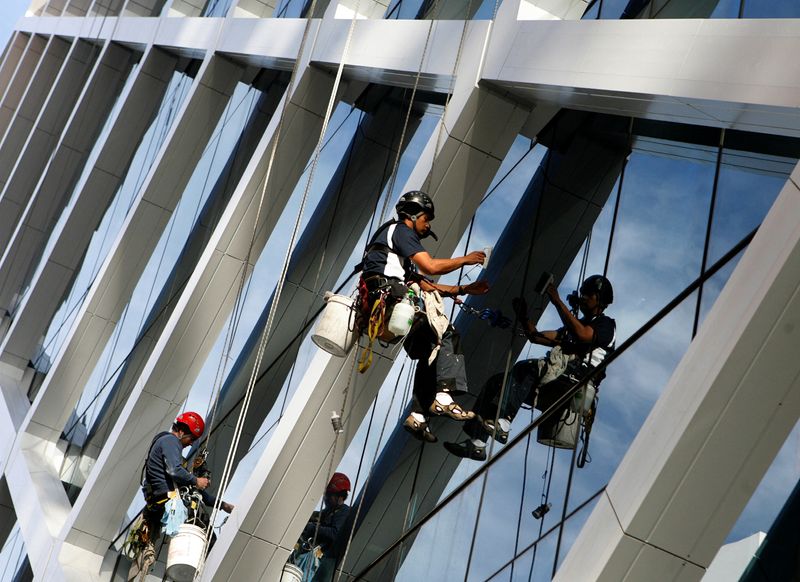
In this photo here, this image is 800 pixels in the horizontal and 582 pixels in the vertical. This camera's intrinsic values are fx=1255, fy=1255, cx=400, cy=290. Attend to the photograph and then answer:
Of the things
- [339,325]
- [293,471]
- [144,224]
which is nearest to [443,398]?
[339,325]

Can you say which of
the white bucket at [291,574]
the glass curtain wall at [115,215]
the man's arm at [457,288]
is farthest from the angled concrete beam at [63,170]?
the man's arm at [457,288]

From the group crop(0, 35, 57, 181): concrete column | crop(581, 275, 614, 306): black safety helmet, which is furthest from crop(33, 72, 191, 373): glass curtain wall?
crop(581, 275, 614, 306): black safety helmet

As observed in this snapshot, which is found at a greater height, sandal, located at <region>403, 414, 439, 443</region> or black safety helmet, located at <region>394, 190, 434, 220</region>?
black safety helmet, located at <region>394, 190, 434, 220</region>

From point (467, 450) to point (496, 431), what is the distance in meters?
0.37

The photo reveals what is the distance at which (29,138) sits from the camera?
31281 millimetres

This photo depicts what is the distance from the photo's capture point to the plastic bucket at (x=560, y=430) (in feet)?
25.0

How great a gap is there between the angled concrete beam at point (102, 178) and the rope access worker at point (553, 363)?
14.0 meters

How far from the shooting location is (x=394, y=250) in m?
8.99

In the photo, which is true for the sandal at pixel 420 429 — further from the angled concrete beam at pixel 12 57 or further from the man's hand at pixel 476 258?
the angled concrete beam at pixel 12 57

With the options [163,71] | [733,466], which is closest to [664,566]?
[733,466]

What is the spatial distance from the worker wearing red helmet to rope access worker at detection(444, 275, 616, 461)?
2110 millimetres

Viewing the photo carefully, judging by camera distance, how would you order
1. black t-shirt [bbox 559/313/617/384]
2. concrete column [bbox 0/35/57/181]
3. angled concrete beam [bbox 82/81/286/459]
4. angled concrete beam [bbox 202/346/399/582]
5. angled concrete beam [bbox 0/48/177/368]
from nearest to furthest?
black t-shirt [bbox 559/313/617/384] < angled concrete beam [bbox 202/346/399/582] < angled concrete beam [bbox 82/81/286/459] < angled concrete beam [bbox 0/48/177/368] < concrete column [bbox 0/35/57/181]

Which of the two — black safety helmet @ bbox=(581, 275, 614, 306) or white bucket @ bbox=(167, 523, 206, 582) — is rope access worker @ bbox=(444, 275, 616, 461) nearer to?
black safety helmet @ bbox=(581, 275, 614, 306)

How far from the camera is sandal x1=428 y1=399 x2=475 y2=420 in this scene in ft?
29.6
